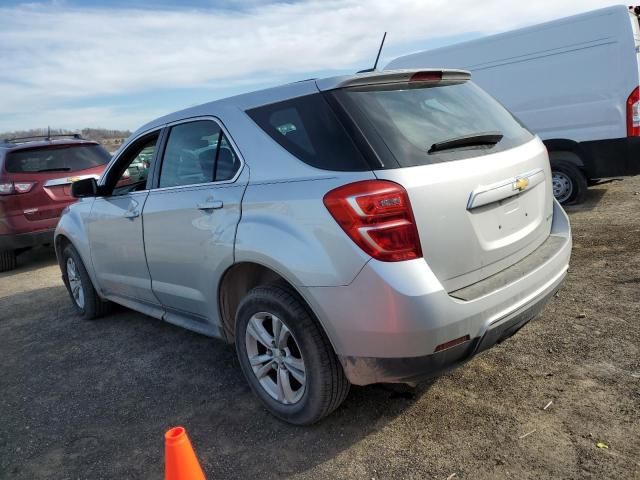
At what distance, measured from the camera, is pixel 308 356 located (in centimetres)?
257

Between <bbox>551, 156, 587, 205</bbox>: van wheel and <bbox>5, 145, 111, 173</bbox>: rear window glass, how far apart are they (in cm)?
657

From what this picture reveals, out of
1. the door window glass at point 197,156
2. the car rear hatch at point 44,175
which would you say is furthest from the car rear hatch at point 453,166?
the car rear hatch at point 44,175

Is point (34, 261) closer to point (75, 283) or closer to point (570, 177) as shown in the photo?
point (75, 283)

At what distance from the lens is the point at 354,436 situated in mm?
2686

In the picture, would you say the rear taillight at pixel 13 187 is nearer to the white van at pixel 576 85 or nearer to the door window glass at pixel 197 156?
the door window glass at pixel 197 156

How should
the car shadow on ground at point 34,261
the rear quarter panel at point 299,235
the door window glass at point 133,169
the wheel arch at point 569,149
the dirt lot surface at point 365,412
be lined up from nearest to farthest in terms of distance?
the rear quarter panel at point 299,235 < the dirt lot surface at point 365,412 < the door window glass at point 133,169 < the wheel arch at point 569,149 < the car shadow on ground at point 34,261

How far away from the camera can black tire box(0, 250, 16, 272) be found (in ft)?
25.2

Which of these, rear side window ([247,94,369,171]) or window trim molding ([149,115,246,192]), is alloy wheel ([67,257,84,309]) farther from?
rear side window ([247,94,369,171])

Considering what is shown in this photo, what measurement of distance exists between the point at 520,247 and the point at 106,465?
239 centimetres

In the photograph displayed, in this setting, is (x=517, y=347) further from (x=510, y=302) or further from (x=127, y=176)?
(x=127, y=176)

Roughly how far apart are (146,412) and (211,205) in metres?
1.31

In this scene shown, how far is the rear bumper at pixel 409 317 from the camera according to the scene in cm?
222

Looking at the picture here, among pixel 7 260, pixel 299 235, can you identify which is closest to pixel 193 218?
pixel 299 235

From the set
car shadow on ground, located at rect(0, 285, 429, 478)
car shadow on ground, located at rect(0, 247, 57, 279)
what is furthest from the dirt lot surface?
car shadow on ground, located at rect(0, 247, 57, 279)
